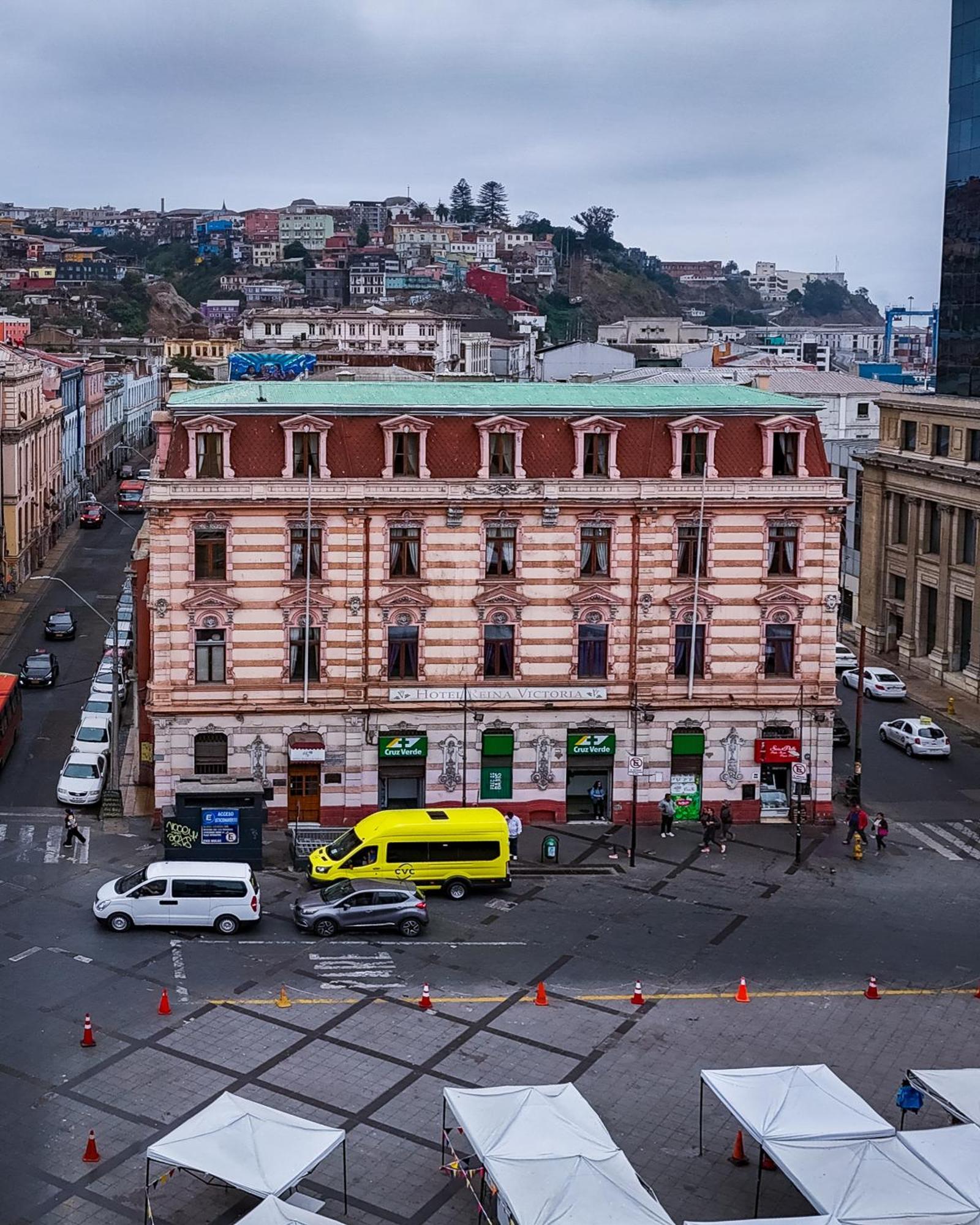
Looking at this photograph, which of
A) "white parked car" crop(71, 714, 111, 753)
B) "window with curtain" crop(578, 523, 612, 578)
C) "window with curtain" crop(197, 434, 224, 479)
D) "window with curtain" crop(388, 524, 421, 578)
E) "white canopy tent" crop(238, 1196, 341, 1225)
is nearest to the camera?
"white canopy tent" crop(238, 1196, 341, 1225)

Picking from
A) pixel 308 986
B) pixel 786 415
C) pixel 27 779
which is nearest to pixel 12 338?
pixel 27 779

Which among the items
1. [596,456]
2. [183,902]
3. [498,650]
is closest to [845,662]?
[596,456]

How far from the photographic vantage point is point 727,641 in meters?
55.8

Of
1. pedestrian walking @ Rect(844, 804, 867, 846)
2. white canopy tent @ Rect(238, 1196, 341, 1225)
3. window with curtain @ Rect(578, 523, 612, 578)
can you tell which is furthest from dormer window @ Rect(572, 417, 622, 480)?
white canopy tent @ Rect(238, 1196, 341, 1225)

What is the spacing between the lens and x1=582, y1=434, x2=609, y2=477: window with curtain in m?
54.9

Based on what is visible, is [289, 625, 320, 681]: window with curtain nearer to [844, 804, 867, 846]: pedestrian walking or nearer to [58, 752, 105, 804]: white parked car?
[58, 752, 105, 804]: white parked car

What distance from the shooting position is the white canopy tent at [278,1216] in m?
25.8

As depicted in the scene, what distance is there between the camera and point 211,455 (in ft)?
174

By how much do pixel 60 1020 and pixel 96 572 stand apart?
73.2m

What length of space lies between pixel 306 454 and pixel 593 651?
40.1ft

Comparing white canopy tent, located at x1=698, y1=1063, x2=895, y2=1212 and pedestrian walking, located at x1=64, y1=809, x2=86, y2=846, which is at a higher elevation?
white canopy tent, located at x1=698, y1=1063, x2=895, y2=1212

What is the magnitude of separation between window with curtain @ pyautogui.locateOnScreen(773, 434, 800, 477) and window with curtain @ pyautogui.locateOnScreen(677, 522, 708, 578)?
3.45 m

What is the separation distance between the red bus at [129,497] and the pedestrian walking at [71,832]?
82.9 meters

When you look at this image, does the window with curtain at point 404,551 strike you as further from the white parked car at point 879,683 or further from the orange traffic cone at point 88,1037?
the white parked car at point 879,683
